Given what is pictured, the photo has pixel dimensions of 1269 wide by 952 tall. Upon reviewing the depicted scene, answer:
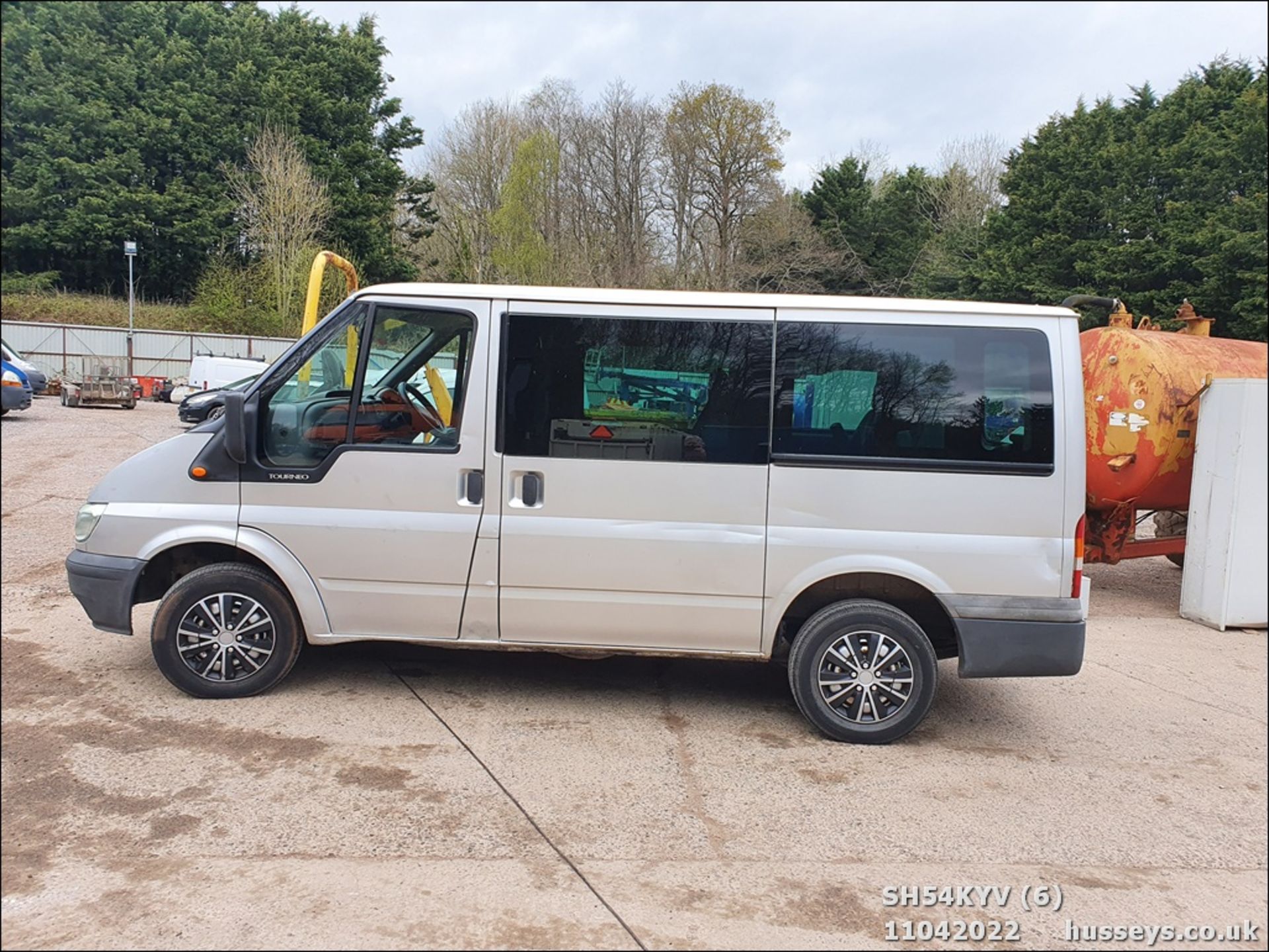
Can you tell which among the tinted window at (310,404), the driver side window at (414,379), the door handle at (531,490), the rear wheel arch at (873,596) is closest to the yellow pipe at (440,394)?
the driver side window at (414,379)

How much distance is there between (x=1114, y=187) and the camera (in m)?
5.29

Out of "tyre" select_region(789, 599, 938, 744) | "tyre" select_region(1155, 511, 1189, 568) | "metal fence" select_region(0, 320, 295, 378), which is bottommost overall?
"tyre" select_region(789, 599, 938, 744)

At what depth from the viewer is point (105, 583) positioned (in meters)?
4.70

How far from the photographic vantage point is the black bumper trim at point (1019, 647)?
177 inches

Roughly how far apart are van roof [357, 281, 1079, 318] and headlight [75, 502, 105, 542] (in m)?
1.89

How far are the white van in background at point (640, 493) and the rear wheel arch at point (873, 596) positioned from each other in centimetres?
3

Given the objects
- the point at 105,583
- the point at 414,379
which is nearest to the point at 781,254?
the point at 414,379

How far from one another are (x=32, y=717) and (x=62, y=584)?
46.3 inches

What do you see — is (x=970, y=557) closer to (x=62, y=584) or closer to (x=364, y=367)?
(x=364, y=367)

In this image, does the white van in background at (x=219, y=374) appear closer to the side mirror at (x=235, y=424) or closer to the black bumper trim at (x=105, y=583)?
the black bumper trim at (x=105, y=583)

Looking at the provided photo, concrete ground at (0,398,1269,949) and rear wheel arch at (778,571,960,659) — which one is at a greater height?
rear wheel arch at (778,571,960,659)

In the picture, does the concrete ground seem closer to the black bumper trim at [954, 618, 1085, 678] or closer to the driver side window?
the black bumper trim at [954, 618, 1085, 678]

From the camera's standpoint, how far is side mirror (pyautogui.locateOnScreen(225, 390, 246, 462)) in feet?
14.9

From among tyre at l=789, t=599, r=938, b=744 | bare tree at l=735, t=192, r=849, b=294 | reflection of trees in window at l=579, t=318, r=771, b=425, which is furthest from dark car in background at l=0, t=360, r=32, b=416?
bare tree at l=735, t=192, r=849, b=294
